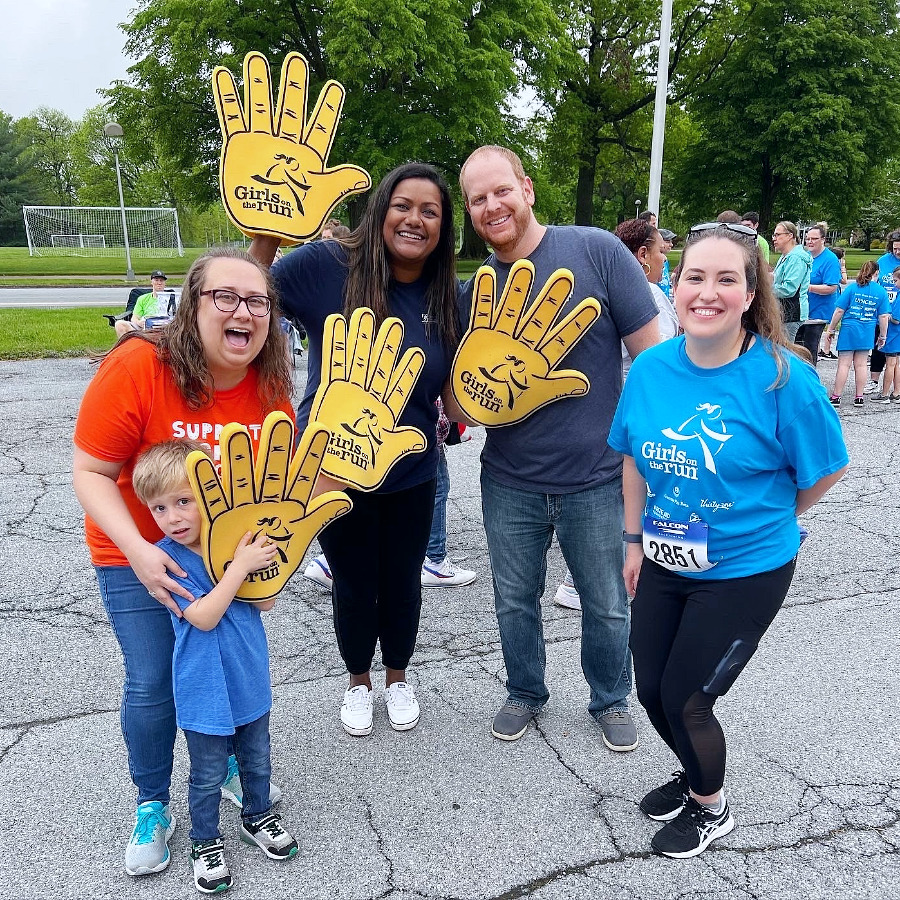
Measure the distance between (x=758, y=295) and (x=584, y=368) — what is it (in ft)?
2.05

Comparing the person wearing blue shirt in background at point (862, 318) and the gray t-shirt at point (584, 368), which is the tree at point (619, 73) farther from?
the gray t-shirt at point (584, 368)

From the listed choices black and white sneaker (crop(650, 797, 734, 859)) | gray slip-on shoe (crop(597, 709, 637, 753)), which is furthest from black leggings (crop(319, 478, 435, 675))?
black and white sneaker (crop(650, 797, 734, 859))

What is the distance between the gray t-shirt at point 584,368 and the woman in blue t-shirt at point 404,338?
199 mm

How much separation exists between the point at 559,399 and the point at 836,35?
2800cm

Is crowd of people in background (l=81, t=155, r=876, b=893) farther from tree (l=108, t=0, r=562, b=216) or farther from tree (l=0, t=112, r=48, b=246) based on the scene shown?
tree (l=0, t=112, r=48, b=246)

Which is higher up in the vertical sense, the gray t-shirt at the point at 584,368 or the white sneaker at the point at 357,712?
the gray t-shirt at the point at 584,368

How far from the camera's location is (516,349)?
238cm

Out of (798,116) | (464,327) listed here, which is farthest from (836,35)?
(464,327)

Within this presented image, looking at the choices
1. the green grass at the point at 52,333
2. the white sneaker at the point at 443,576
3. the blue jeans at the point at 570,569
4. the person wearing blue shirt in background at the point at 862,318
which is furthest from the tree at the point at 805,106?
the blue jeans at the point at 570,569

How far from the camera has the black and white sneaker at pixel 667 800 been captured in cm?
228

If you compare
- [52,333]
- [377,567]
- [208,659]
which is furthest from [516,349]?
[52,333]

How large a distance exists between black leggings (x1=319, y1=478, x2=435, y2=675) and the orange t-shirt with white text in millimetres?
569

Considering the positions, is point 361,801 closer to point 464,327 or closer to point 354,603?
point 354,603

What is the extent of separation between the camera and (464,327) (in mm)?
2521
